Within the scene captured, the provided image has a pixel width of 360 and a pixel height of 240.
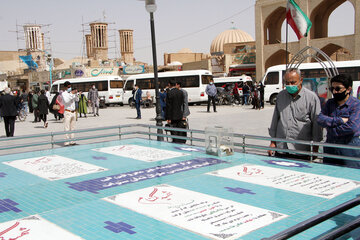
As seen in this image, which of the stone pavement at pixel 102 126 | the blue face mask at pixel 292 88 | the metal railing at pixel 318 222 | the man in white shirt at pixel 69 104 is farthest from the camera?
the man in white shirt at pixel 69 104

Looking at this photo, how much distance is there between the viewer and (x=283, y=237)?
78.7 inches

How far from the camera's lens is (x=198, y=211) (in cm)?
374

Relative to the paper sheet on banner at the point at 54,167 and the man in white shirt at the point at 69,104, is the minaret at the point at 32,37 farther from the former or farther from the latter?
the paper sheet on banner at the point at 54,167

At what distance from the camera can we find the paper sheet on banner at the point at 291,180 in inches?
167

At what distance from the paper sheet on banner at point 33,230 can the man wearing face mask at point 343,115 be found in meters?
3.12

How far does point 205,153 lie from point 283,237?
4743 mm

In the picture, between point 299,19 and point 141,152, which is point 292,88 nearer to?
point 141,152

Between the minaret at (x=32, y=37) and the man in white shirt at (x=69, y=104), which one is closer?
the man in white shirt at (x=69, y=104)

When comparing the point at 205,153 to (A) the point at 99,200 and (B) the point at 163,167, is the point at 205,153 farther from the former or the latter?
(A) the point at 99,200

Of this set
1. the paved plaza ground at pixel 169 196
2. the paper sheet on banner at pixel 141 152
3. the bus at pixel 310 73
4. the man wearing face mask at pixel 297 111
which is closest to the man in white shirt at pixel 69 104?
the paper sheet on banner at pixel 141 152

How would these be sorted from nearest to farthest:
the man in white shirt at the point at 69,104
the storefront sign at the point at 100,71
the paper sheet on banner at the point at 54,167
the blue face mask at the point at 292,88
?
the blue face mask at the point at 292,88 → the paper sheet on banner at the point at 54,167 → the man in white shirt at the point at 69,104 → the storefront sign at the point at 100,71

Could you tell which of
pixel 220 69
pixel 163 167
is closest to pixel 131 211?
pixel 163 167

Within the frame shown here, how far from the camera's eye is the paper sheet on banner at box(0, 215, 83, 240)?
327 centimetres

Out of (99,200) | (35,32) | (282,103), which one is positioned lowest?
(99,200)
